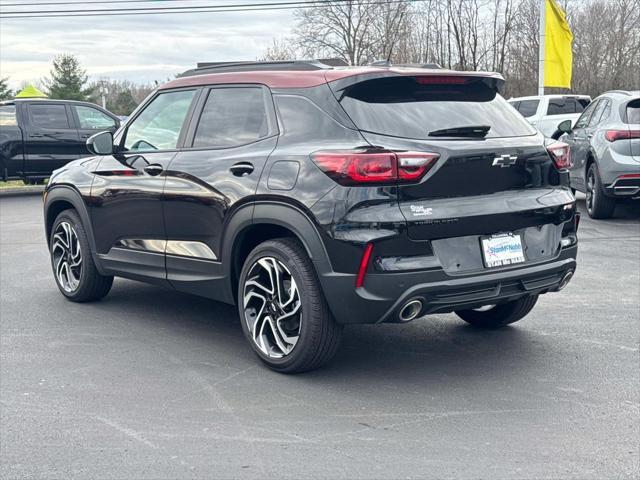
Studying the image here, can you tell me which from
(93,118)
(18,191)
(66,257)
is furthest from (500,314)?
(18,191)

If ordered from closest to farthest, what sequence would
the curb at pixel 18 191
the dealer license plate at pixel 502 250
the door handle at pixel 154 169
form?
the dealer license plate at pixel 502 250 < the door handle at pixel 154 169 < the curb at pixel 18 191

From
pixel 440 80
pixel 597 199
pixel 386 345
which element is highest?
pixel 440 80

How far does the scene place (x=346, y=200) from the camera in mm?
4566

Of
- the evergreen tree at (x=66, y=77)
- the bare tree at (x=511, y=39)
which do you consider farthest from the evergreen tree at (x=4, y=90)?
the bare tree at (x=511, y=39)

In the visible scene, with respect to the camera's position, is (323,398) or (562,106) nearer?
(323,398)

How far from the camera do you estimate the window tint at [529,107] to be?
21750mm

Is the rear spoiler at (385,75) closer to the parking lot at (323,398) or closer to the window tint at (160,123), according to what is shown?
the window tint at (160,123)

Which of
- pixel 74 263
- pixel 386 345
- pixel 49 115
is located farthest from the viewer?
pixel 49 115

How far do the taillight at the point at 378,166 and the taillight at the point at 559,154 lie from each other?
3.35ft

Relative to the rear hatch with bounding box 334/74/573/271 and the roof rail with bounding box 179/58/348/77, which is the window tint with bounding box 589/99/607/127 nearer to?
the rear hatch with bounding box 334/74/573/271

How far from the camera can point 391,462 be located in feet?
12.5

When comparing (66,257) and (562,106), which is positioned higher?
(66,257)

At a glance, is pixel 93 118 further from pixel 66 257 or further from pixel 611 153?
pixel 66 257

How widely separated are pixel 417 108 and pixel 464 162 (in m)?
0.45
